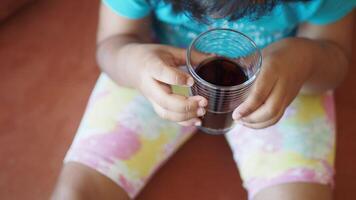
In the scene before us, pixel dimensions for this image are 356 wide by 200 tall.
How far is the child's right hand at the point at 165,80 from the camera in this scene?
56 cm

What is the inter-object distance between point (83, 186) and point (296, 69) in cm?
36

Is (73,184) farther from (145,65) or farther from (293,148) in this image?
(293,148)

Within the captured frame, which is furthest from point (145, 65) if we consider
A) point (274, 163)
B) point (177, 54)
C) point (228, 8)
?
point (274, 163)

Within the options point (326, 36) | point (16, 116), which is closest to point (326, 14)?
point (326, 36)

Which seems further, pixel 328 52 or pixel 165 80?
pixel 328 52

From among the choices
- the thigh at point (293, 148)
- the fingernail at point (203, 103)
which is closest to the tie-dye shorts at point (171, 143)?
the thigh at point (293, 148)

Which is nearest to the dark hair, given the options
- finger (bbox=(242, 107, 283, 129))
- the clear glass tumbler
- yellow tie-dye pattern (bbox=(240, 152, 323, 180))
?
Answer: the clear glass tumbler

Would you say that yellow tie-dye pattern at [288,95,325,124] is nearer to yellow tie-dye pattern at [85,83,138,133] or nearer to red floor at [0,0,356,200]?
red floor at [0,0,356,200]

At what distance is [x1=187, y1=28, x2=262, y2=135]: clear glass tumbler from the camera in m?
0.53

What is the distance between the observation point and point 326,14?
2.36 ft

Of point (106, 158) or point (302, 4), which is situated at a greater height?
point (302, 4)

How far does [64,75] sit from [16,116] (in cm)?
13

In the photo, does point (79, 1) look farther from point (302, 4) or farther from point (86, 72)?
→ point (302, 4)

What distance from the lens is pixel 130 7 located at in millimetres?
733
